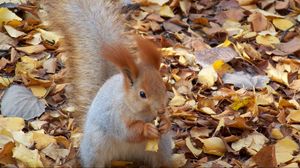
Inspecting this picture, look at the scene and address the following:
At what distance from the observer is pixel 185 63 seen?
290 cm

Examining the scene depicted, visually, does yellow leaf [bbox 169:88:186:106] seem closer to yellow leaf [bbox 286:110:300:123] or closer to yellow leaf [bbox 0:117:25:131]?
yellow leaf [bbox 286:110:300:123]

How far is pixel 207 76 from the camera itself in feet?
9.20

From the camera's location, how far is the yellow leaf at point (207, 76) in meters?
2.78

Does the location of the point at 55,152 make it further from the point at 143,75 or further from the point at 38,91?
the point at 143,75

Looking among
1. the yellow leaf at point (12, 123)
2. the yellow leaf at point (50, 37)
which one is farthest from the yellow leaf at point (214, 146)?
the yellow leaf at point (50, 37)

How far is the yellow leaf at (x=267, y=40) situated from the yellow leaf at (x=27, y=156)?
4.24 ft

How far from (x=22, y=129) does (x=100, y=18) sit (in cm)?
49

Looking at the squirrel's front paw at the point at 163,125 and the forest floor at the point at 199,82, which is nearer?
the squirrel's front paw at the point at 163,125

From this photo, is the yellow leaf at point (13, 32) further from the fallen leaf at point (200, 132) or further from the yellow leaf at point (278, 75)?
the yellow leaf at point (278, 75)

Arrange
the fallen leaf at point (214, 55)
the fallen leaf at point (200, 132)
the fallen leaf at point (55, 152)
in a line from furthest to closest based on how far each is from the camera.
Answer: the fallen leaf at point (214, 55) → the fallen leaf at point (200, 132) → the fallen leaf at point (55, 152)

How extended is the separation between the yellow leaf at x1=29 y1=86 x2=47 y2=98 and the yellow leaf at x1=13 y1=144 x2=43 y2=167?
0.40 m

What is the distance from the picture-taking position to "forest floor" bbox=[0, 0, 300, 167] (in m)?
2.38

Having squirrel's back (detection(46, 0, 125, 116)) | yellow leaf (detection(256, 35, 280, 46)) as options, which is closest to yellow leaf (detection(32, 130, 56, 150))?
squirrel's back (detection(46, 0, 125, 116))

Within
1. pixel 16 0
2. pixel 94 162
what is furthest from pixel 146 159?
pixel 16 0
